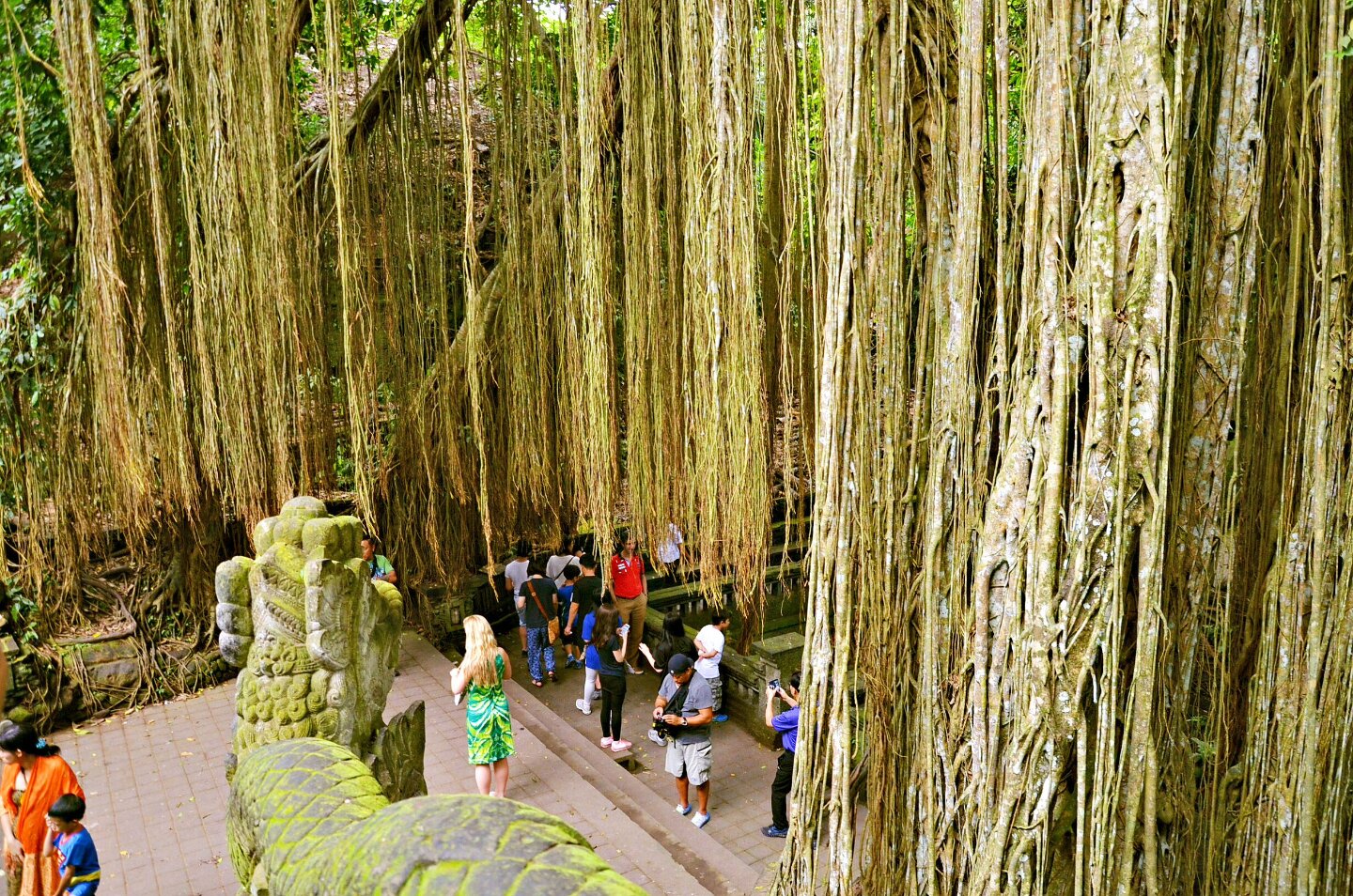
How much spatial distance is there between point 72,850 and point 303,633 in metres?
1.05

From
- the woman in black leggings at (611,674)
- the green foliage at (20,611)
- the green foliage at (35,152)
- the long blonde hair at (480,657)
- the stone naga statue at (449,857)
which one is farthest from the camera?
the green foliage at (20,611)

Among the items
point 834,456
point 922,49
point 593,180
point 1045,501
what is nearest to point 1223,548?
point 1045,501

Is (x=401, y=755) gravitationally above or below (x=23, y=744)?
below

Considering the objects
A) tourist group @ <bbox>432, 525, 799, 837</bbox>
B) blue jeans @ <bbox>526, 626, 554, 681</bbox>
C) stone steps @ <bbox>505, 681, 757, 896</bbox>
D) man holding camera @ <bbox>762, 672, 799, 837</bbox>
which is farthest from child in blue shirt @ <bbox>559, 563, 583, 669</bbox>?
man holding camera @ <bbox>762, 672, 799, 837</bbox>

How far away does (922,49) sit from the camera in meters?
1.99

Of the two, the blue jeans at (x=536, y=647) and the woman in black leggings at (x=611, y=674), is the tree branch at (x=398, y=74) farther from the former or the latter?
the blue jeans at (x=536, y=647)

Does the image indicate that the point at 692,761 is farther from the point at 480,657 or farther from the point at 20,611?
the point at 20,611

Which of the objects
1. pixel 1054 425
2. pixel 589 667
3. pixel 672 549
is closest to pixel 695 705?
pixel 589 667

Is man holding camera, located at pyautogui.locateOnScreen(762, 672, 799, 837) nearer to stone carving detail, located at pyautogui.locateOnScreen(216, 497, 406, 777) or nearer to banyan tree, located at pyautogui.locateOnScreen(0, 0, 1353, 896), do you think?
banyan tree, located at pyautogui.locateOnScreen(0, 0, 1353, 896)

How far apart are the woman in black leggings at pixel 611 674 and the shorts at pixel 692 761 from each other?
735 mm

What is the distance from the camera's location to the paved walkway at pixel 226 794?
4.02 meters

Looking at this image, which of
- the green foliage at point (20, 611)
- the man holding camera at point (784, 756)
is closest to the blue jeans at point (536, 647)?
the man holding camera at point (784, 756)

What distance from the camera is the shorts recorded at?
461cm

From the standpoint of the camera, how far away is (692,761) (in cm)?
461
